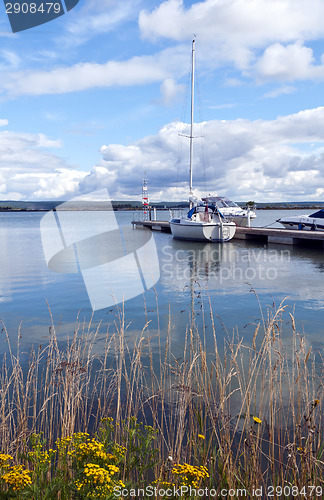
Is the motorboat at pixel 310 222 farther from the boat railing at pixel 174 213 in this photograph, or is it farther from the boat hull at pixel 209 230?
the boat railing at pixel 174 213

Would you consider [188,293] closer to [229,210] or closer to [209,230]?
[209,230]

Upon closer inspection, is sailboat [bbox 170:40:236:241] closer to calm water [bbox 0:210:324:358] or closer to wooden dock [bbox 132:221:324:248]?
wooden dock [bbox 132:221:324:248]

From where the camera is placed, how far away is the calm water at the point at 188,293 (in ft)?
31.3

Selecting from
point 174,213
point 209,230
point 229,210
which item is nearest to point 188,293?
point 209,230

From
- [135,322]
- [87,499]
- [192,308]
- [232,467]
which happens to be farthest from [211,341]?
[87,499]

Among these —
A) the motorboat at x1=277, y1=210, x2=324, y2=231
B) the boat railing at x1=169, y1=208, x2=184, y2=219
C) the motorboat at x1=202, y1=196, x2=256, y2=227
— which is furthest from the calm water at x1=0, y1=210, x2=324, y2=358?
the boat railing at x1=169, y1=208, x2=184, y2=219

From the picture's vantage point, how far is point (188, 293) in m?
13.5

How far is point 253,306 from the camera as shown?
11391 mm

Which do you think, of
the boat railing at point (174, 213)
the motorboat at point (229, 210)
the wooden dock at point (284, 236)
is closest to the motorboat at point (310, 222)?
the wooden dock at point (284, 236)

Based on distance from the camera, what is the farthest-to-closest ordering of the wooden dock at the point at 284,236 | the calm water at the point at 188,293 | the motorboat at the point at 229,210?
the motorboat at the point at 229,210
the wooden dock at the point at 284,236
the calm water at the point at 188,293

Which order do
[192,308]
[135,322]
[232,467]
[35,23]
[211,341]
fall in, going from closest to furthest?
[232,467], [35,23], [211,341], [135,322], [192,308]

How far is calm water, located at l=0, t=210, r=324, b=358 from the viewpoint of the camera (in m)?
9.53

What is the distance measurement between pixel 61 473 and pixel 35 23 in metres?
6.14

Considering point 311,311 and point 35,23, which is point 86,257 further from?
point 35,23
